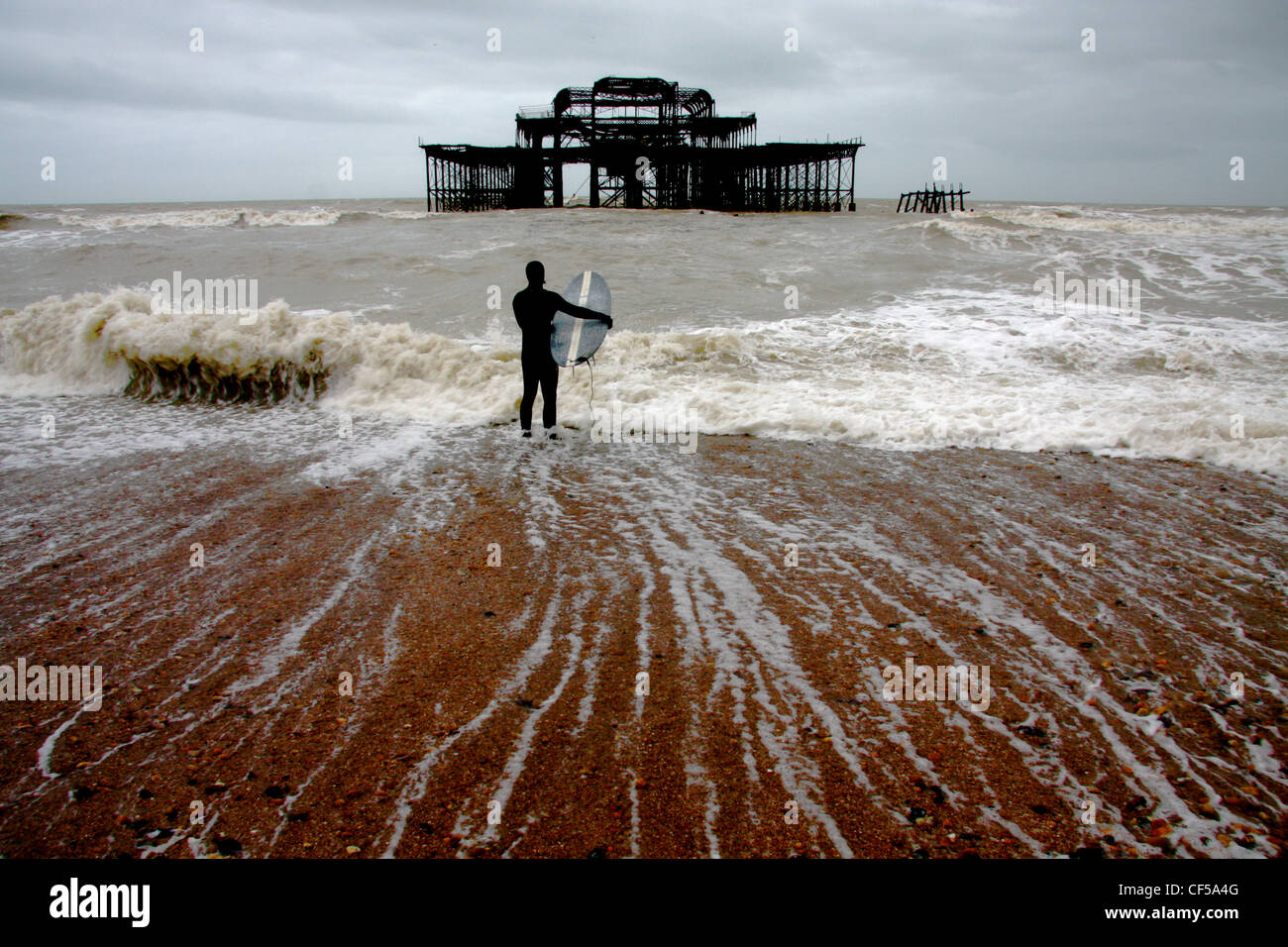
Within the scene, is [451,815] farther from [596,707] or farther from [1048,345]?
[1048,345]

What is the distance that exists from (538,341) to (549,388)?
467mm

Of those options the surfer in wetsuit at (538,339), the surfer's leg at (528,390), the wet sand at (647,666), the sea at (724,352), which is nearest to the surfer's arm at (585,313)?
the surfer in wetsuit at (538,339)

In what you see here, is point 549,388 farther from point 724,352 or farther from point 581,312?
point 724,352

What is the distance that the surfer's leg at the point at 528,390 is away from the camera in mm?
6812

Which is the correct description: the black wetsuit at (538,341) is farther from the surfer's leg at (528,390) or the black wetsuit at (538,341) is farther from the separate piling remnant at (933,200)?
the separate piling remnant at (933,200)

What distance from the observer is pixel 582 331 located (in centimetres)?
709

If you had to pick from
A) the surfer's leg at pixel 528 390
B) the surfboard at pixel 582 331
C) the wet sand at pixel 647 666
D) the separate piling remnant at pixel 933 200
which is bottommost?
the wet sand at pixel 647 666

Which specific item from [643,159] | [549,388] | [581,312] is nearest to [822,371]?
[581,312]

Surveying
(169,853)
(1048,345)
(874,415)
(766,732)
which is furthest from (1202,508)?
(169,853)

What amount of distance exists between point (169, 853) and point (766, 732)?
1.97 metres

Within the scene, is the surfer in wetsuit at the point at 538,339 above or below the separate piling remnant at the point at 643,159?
below

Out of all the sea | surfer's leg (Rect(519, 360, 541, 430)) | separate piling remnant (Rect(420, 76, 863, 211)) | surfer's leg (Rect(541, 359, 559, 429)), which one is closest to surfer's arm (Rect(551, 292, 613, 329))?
surfer's leg (Rect(541, 359, 559, 429))

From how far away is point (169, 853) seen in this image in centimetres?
208

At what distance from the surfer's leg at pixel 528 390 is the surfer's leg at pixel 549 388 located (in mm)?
74
